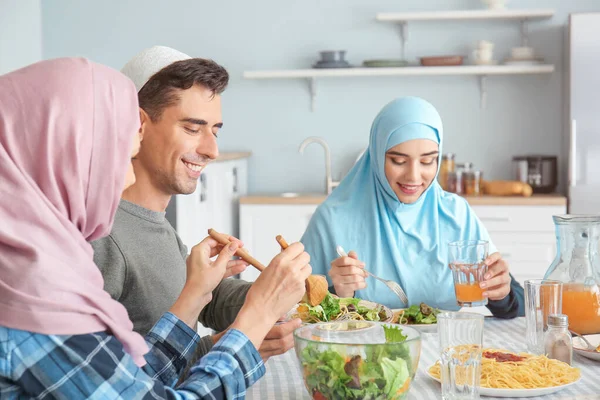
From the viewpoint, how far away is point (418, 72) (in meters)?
4.89

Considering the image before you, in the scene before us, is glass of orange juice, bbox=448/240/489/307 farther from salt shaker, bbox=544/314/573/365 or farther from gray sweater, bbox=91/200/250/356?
gray sweater, bbox=91/200/250/356

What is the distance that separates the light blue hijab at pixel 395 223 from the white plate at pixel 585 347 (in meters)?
0.71

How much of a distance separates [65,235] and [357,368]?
1.61 ft

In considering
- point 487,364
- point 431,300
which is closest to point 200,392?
point 487,364

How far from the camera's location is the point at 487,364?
144 centimetres

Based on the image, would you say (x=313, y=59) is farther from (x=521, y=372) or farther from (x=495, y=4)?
(x=521, y=372)

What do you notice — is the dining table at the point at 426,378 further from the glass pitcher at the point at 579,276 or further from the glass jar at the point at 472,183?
the glass jar at the point at 472,183

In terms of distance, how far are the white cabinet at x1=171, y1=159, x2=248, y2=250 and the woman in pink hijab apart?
190cm

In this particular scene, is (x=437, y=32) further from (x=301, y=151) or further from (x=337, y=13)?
(x=301, y=151)

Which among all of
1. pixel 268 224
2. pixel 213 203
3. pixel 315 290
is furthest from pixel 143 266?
pixel 268 224

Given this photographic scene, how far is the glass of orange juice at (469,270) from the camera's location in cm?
182

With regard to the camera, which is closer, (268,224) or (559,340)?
(559,340)

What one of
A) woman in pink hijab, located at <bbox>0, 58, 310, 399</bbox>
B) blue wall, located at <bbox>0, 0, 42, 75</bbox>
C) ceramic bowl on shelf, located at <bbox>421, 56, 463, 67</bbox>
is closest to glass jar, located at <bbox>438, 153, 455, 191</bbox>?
ceramic bowl on shelf, located at <bbox>421, 56, 463, 67</bbox>

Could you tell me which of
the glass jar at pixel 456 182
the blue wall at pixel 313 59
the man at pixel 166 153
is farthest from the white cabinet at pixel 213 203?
the glass jar at pixel 456 182
